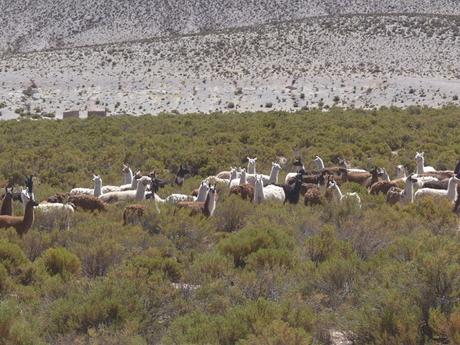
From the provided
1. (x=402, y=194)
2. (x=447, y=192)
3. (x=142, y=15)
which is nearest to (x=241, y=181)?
(x=402, y=194)

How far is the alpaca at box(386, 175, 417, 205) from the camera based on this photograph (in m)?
13.9

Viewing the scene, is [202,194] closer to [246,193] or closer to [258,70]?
[246,193]

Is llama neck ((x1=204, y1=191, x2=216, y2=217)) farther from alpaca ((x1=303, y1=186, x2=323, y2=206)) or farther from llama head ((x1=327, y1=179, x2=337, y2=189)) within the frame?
llama head ((x1=327, y1=179, x2=337, y2=189))

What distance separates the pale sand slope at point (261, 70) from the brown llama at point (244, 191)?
31091mm

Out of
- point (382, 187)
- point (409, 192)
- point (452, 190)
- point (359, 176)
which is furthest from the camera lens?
point (359, 176)

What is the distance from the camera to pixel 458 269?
22.3 feet

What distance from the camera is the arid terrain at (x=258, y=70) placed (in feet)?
157

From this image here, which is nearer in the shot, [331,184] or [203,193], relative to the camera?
[203,193]

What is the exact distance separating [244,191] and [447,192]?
4416 millimetres

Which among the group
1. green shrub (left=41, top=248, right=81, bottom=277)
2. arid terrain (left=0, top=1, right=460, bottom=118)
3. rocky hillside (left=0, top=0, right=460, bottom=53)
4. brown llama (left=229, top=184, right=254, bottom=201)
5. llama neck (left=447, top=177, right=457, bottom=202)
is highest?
rocky hillside (left=0, top=0, right=460, bottom=53)

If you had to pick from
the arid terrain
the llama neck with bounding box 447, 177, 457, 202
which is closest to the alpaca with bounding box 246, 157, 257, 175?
the llama neck with bounding box 447, 177, 457, 202

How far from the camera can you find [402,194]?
14.0m

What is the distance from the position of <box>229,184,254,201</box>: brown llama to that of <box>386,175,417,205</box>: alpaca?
3.03 metres

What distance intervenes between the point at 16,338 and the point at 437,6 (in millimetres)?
95441
